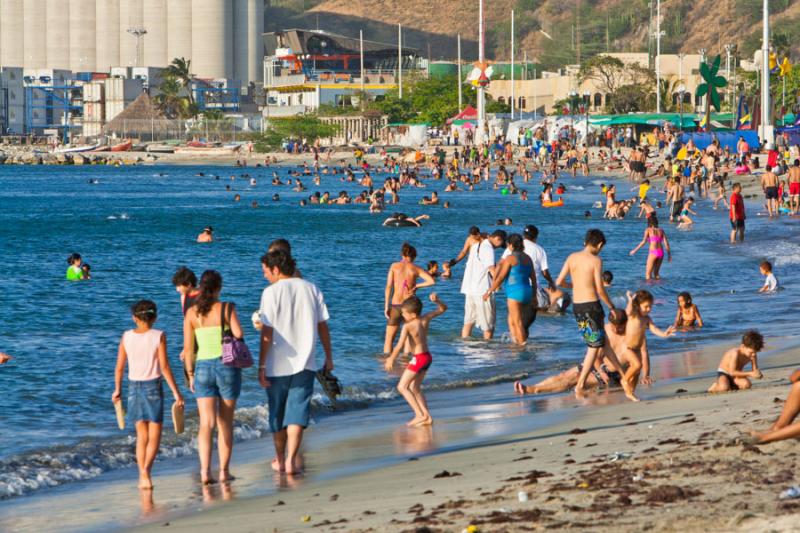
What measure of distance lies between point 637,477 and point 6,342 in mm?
13522

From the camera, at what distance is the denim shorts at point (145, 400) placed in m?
8.69

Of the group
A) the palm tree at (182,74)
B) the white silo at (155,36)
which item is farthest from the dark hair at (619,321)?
the white silo at (155,36)

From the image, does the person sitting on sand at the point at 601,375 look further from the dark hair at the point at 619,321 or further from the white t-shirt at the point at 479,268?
the white t-shirt at the point at 479,268

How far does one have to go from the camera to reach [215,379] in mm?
8602

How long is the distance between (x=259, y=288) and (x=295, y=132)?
85.0 metres

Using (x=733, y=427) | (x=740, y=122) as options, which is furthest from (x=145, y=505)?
(x=740, y=122)

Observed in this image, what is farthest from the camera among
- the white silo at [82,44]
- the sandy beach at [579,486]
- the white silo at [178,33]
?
the white silo at [82,44]

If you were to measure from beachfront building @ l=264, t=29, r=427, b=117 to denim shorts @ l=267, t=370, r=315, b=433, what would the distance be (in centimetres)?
11278

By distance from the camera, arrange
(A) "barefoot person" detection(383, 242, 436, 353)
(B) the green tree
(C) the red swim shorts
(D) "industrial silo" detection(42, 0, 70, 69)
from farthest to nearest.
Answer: (D) "industrial silo" detection(42, 0, 70, 69), (B) the green tree, (A) "barefoot person" detection(383, 242, 436, 353), (C) the red swim shorts

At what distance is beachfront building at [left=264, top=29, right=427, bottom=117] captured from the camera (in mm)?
128375

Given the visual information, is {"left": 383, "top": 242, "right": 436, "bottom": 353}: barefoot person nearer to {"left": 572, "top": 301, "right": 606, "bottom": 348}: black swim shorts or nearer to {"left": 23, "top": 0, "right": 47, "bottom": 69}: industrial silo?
{"left": 572, "top": 301, "right": 606, "bottom": 348}: black swim shorts

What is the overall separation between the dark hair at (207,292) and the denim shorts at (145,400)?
0.62 m

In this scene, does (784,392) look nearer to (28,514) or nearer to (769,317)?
(28,514)

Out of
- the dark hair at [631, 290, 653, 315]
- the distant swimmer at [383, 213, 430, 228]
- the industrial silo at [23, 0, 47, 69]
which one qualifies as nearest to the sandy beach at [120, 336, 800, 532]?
the dark hair at [631, 290, 653, 315]
